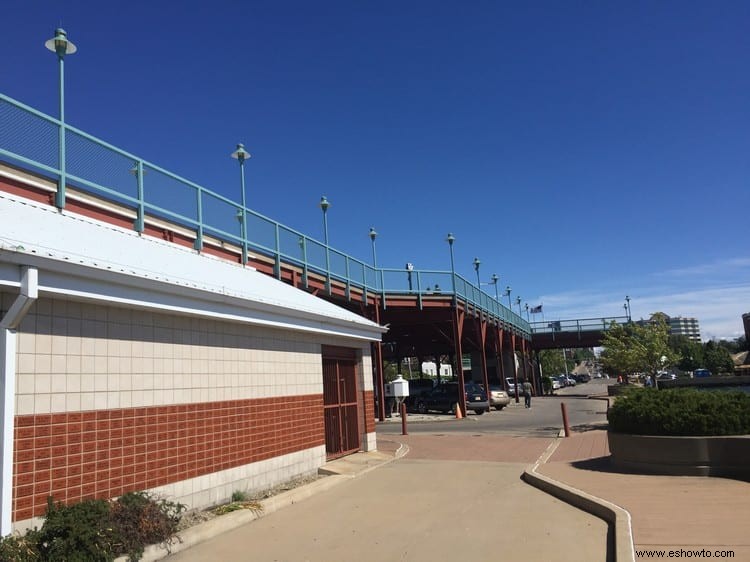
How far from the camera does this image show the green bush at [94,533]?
5.18 m

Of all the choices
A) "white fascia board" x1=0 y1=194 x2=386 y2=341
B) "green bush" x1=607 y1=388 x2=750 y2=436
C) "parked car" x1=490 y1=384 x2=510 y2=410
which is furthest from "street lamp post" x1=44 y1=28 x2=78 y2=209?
"parked car" x1=490 y1=384 x2=510 y2=410

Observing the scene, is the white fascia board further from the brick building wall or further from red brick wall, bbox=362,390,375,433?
red brick wall, bbox=362,390,375,433

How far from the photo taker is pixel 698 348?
109 meters

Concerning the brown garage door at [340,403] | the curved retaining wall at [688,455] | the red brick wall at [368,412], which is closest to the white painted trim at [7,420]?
the brown garage door at [340,403]

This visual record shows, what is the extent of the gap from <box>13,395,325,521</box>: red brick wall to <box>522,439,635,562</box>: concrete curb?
14.1 ft

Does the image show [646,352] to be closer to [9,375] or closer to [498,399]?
[498,399]

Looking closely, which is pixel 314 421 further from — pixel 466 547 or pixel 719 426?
pixel 719 426

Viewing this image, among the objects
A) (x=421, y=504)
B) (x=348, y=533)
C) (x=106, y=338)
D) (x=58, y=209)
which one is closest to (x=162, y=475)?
(x=106, y=338)

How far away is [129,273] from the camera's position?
6.76 metres

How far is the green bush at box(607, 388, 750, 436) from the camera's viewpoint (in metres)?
9.88

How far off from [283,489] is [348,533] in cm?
277

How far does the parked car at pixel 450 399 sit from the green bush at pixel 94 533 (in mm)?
24732

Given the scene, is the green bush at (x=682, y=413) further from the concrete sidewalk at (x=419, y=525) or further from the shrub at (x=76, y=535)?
the shrub at (x=76, y=535)

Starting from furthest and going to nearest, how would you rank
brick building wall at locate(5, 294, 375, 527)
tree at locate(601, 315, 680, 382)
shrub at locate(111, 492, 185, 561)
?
tree at locate(601, 315, 680, 382)
brick building wall at locate(5, 294, 375, 527)
shrub at locate(111, 492, 185, 561)
